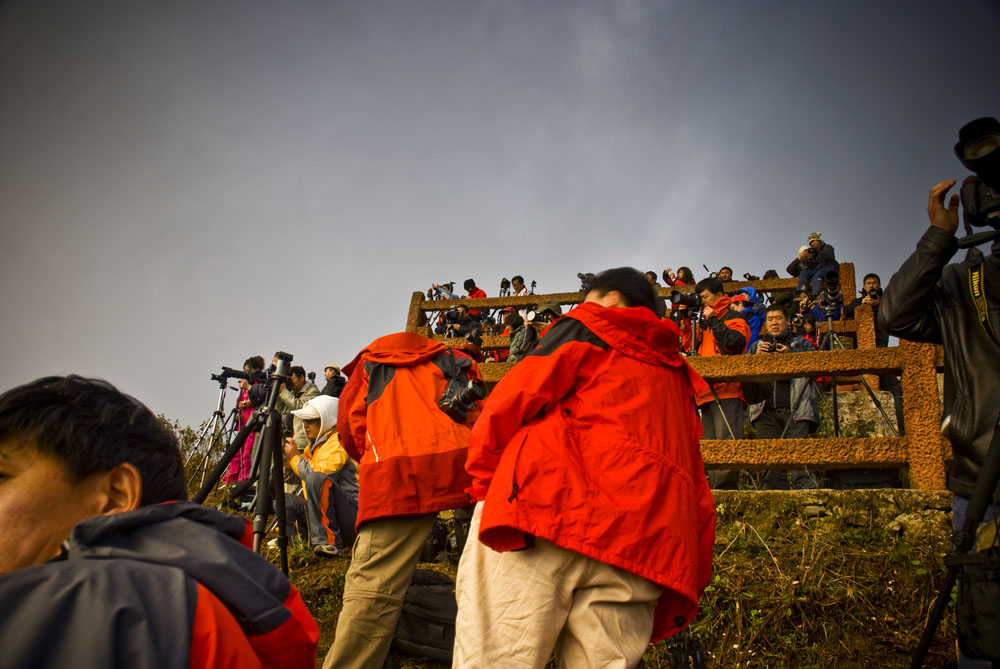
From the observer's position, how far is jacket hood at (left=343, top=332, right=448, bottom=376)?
10.6ft

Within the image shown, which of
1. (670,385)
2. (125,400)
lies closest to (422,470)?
(670,385)

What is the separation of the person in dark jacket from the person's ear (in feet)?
8.46

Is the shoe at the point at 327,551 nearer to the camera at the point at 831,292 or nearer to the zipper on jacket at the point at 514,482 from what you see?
the zipper on jacket at the point at 514,482

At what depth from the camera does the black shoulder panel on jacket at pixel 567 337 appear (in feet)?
6.84

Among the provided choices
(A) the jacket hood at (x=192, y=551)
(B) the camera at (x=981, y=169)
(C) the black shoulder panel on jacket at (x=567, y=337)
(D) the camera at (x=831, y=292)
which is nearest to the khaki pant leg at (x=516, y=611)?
(C) the black shoulder panel on jacket at (x=567, y=337)

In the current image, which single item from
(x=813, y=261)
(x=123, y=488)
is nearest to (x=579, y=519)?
(x=123, y=488)

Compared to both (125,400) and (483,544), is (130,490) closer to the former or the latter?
(125,400)

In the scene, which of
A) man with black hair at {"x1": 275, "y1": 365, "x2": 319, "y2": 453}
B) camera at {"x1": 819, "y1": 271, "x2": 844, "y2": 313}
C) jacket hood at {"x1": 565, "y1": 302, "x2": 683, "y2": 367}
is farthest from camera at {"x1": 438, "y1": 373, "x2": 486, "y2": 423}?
man with black hair at {"x1": 275, "y1": 365, "x2": 319, "y2": 453}

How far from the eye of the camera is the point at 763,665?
2986mm

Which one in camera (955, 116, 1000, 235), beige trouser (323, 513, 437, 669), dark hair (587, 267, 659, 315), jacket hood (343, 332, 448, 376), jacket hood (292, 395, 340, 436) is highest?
camera (955, 116, 1000, 235)

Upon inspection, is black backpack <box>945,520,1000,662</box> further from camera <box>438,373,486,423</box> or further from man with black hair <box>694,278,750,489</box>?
man with black hair <box>694,278,750,489</box>

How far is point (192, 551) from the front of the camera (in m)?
1.00

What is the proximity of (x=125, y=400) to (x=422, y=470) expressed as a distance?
1.77 m

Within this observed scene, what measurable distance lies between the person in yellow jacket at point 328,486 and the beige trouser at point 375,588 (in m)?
2.27
